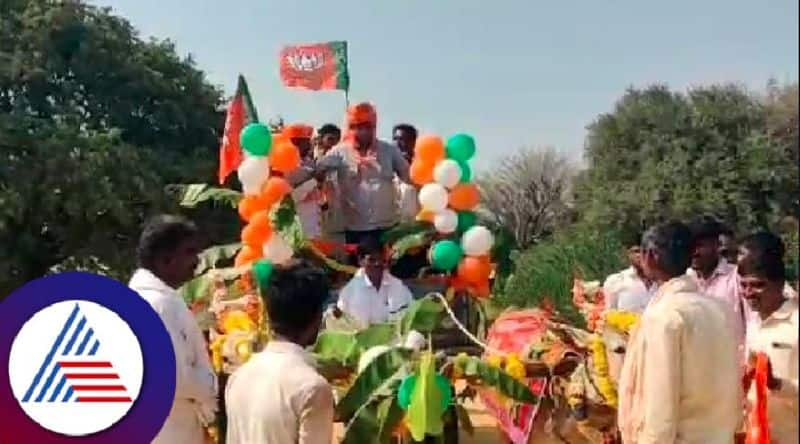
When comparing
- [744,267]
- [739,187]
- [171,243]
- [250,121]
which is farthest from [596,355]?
[739,187]

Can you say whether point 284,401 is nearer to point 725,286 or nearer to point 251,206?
point 725,286

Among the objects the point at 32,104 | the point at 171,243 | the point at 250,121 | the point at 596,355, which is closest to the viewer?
the point at 171,243

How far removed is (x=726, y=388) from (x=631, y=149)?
27.8 metres

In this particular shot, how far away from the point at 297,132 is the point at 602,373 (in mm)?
3086

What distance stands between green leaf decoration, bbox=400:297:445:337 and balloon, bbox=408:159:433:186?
3.94ft

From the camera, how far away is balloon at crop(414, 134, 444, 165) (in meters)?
7.00

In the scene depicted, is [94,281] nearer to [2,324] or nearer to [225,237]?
[2,324]

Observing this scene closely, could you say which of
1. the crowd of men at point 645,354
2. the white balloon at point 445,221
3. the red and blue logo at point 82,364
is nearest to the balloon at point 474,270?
the white balloon at point 445,221

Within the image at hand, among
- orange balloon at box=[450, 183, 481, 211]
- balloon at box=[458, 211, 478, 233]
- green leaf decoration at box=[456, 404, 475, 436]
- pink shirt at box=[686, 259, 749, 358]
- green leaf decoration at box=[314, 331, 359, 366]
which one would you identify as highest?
orange balloon at box=[450, 183, 481, 211]

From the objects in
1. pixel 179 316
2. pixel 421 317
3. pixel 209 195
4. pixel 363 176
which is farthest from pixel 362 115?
pixel 179 316

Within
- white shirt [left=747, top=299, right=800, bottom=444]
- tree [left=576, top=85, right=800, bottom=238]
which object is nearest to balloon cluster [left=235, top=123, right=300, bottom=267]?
white shirt [left=747, top=299, right=800, bottom=444]

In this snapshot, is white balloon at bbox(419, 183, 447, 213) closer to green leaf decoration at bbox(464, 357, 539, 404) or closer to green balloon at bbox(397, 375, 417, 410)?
green leaf decoration at bbox(464, 357, 539, 404)

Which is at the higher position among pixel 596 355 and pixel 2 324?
pixel 2 324

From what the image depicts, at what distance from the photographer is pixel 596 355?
17.2 feet
